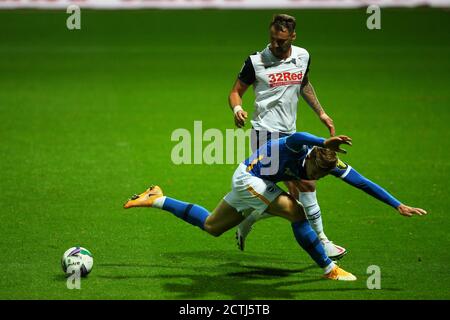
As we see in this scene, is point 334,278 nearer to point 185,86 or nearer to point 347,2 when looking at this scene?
point 185,86

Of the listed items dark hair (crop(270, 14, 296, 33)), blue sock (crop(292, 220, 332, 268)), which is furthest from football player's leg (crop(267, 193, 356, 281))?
dark hair (crop(270, 14, 296, 33))

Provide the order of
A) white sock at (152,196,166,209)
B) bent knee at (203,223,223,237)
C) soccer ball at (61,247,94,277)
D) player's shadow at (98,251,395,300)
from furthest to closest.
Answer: white sock at (152,196,166,209) < bent knee at (203,223,223,237) < soccer ball at (61,247,94,277) < player's shadow at (98,251,395,300)

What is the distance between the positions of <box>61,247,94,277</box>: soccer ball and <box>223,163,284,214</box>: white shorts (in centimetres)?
142

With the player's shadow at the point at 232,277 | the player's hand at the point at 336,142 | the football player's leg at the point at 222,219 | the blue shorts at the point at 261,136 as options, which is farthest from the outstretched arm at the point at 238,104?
the player's shadow at the point at 232,277

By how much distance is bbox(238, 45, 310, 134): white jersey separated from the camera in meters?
8.47

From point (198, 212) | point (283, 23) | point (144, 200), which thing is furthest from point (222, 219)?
point (283, 23)

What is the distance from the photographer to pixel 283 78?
8.47 metres

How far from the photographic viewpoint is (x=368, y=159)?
12695mm

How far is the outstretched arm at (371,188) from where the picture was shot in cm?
747

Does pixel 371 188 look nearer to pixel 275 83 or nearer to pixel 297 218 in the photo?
pixel 297 218

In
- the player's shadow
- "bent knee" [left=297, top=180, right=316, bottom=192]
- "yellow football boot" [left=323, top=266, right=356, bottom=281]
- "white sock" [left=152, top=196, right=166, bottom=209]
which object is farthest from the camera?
"bent knee" [left=297, top=180, right=316, bottom=192]

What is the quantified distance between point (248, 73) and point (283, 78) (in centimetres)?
35

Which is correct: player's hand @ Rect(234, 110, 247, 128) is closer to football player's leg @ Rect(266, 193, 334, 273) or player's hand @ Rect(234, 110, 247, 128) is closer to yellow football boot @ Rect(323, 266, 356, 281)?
football player's leg @ Rect(266, 193, 334, 273)

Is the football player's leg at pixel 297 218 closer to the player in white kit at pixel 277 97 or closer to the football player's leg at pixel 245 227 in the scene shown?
the player in white kit at pixel 277 97
